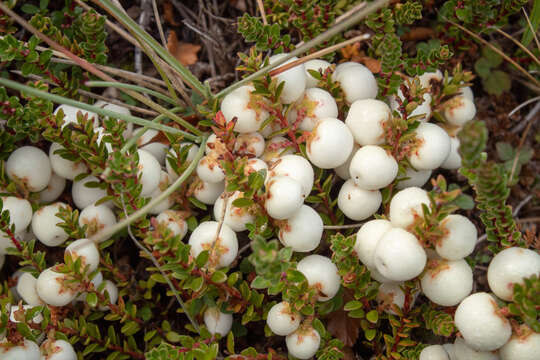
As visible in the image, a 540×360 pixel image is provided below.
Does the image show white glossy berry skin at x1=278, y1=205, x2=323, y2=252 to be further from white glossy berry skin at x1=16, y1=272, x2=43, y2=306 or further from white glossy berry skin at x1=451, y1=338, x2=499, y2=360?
white glossy berry skin at x1=16, y1=272, x2=43, y2=306

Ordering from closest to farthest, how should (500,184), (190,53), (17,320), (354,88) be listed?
(500,184), (17,320), (354,88), (190,53)

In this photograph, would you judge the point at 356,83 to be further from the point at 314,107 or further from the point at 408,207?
the point at 408,207

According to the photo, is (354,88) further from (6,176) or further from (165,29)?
(6,176)

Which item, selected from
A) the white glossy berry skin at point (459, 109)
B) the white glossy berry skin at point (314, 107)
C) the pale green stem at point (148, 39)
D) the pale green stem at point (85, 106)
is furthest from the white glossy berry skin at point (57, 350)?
the white glossy berry skin at point (459, 109)

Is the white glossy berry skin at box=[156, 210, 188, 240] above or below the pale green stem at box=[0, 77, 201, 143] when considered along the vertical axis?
below

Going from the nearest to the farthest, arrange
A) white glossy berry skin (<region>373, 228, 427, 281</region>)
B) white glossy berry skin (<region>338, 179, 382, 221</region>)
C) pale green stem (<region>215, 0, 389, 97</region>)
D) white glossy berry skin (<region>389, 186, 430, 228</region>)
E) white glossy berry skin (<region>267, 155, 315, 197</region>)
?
pale green stem (<region>215, 0, 389, 97</region>) < white glossy berry skin (<region>373, 228, 427, 281</region>) < white glossy berry skin (<region>389, 186, 430, 228</region>) < white glossy berry skin (<region>267, 155, 315, 197</region>) < white glossy berry skin (<region>338, 179, 382, 221</region>)

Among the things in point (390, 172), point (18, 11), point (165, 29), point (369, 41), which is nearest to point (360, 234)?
point (390, 172)

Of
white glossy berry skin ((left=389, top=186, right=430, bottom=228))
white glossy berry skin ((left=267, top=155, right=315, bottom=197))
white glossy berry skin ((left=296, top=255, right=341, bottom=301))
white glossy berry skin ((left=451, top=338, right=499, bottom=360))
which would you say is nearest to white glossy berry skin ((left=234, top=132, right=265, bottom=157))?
white glossy berry skin ((left=267, top=155, right=315, bottom=197))
